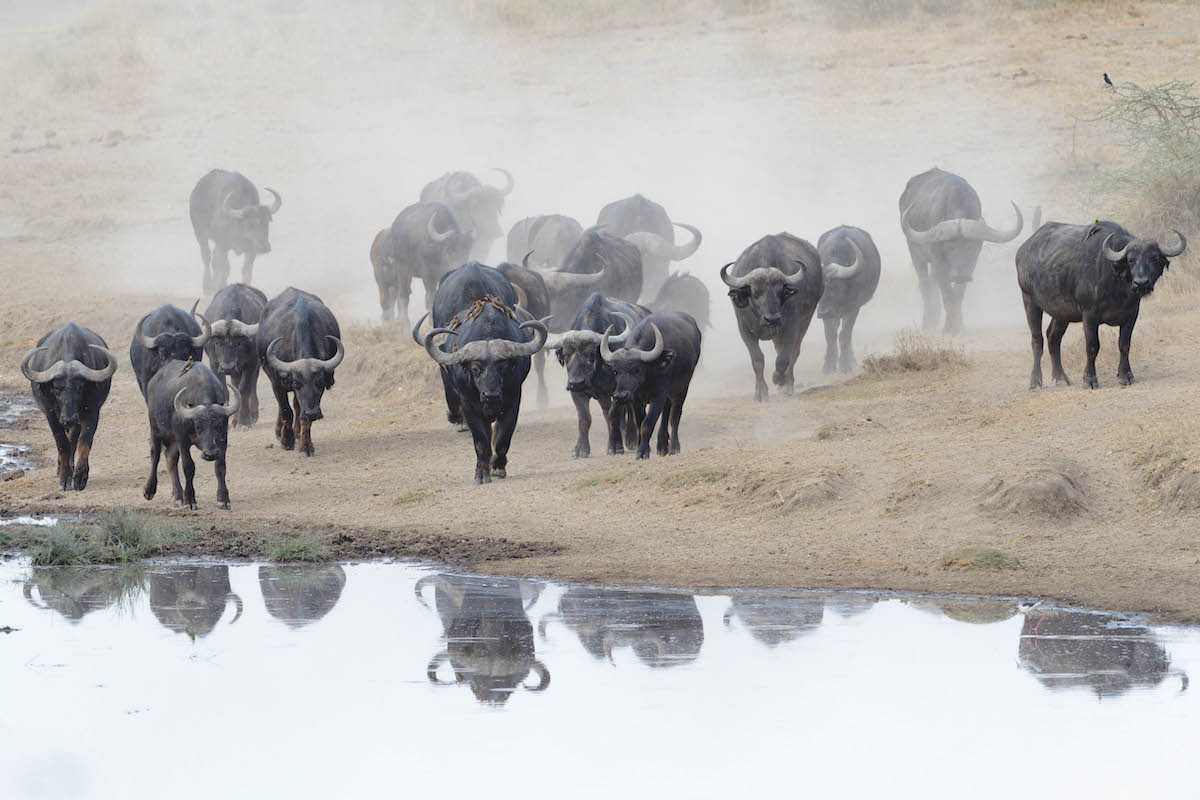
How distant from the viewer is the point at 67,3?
88188 millimetres

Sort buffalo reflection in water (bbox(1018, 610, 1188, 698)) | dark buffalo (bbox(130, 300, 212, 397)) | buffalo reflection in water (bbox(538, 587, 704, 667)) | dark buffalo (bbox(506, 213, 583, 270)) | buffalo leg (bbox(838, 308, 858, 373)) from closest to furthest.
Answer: buffalo reflection in water (bbox(1018, 610, 1188, 698))
buffalo reflection in water (bbox(538, 587, 704, 667))
dark buffalo (bbox(130, 300, 212, 397))
buffalo leg (bbox(838, 308, 858, 373))
dark buffalo (bbox(506, 213, 583, 270))

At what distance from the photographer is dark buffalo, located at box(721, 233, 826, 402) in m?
18.5

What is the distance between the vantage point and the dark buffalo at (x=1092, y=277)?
A: 49.2 ft

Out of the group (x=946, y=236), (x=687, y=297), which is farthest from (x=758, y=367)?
(x=946, y=236)

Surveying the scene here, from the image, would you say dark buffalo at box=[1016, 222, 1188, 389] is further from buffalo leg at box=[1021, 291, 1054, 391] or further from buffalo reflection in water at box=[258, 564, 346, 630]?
buffalo reflection in water at box=[258, 564, 346, 630]

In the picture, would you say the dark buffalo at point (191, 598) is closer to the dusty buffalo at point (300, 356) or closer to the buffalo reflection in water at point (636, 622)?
the buffalo reflection in water at point (636, 622)

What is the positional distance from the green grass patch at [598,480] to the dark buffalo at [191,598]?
3.41 metres

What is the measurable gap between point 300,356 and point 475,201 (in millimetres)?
13213

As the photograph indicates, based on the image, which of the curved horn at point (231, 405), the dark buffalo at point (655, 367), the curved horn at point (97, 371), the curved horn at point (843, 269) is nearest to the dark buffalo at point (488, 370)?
the dark buffalo at point (655, 367)

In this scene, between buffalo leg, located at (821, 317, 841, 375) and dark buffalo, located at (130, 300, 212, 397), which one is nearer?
dark buffalo, located at (130, 300, 212, 397)

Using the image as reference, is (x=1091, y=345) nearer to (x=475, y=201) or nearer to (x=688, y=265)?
(x=688, y=265)

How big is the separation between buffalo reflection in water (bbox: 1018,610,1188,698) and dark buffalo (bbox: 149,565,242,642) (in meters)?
4.59

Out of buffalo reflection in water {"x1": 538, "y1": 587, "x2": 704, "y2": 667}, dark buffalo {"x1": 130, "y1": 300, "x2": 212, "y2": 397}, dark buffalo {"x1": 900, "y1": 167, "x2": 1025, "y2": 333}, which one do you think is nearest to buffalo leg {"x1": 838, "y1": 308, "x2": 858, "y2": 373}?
dark buffalo {"x1": 900, "y1": 167, "x2": 1025, "y2": 333}

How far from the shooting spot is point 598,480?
46.4 feet
